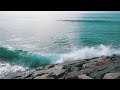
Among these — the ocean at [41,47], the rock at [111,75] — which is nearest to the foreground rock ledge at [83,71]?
the rock at [111,75]

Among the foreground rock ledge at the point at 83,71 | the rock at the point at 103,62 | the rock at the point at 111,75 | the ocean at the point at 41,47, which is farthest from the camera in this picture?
the ocean at the point at 41,47

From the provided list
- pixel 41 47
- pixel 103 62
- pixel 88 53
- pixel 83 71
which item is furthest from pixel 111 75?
pixel 41 47

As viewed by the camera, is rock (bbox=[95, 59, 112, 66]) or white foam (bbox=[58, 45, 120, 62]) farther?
white foam (bbox=[58, 45, 120, 62])

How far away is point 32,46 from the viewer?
28.1 ft

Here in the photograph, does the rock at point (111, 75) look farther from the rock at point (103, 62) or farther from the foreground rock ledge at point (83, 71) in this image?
the rock at point (103, 62)

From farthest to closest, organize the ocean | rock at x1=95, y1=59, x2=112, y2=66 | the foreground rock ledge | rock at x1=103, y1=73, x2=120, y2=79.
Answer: the ocean < rock at x1=95, y1=59, x2=112, y2=66 < the foreground rock ledge < rock at x1=103, y1=73, x2=120, y2=79

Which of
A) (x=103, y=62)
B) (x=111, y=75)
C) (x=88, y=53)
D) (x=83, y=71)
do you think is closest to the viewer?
(x=111, y=75)

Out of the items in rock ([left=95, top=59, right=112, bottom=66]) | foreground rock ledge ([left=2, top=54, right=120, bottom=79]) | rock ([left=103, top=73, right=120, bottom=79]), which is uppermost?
rock ([left=95, top=59, right=112, bottom=66])

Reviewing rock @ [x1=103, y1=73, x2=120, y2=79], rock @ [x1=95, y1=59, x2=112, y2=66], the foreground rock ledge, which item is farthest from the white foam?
rock @ [x1=103, y1=73, x2=120, y2=79]

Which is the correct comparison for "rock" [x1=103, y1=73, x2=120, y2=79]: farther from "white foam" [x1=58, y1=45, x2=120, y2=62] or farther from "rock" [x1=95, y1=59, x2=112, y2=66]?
"white foam" [x1=58, y1=45, x2=120, y2=62]

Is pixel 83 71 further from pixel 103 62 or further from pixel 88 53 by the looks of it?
pixel 88 53
